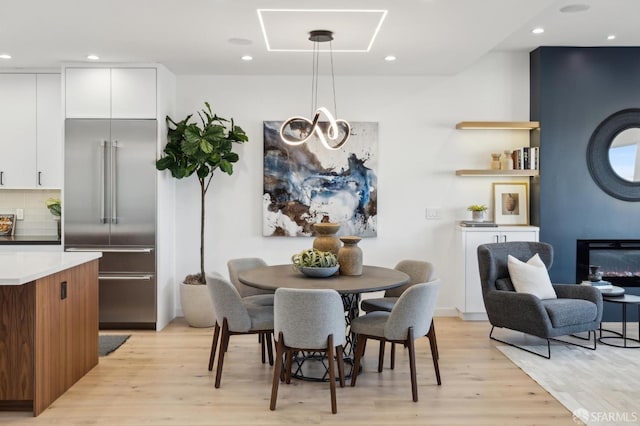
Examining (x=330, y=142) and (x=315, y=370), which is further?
(x=330, y=142)

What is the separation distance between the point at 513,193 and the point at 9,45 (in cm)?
500

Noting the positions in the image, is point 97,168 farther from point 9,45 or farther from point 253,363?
point 253,363

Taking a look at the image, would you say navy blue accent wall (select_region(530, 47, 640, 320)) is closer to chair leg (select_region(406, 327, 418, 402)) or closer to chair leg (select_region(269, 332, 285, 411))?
chair leg (select_region(406, 327, 418, 402))

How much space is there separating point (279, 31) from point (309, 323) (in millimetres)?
2323

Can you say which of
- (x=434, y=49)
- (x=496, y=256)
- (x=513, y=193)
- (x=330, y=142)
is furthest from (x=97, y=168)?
(x=513, y=193)

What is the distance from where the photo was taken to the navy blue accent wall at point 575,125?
5785 millimetres

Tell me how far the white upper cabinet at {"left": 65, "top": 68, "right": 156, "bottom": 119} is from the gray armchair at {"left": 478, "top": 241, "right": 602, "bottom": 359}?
137 inches

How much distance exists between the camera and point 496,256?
5137mm

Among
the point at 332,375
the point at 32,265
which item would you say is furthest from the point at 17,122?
the point at 332,375

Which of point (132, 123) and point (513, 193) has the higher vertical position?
point (132, 123)

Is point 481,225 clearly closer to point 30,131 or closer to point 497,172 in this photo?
point 497,172

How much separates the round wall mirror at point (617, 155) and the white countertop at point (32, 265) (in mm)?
4822

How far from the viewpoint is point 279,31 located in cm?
441

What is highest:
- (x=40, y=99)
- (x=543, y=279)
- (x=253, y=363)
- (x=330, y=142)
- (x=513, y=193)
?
(x=40, y=99)
